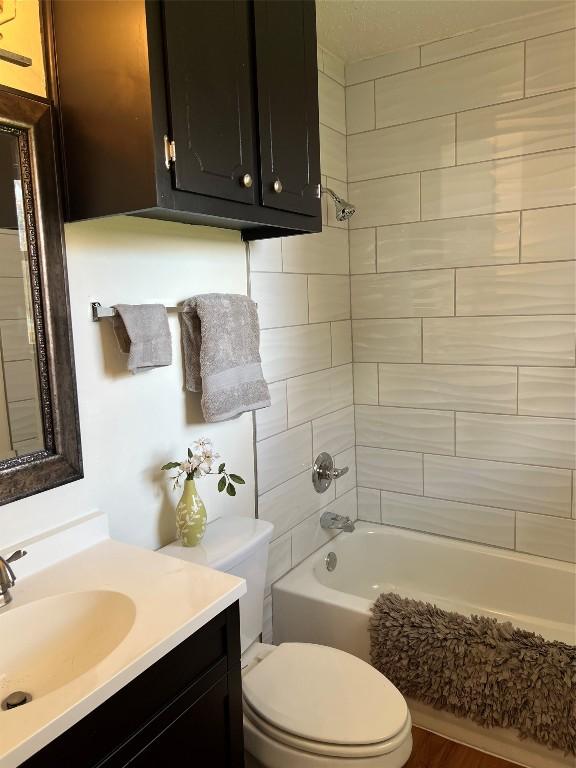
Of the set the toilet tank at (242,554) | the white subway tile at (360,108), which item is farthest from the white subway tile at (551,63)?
the toilet tank at (242,554)

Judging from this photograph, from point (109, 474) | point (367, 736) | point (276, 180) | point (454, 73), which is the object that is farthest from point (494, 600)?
point (454, 73)

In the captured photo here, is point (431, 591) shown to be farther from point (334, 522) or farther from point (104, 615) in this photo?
point (104, 615)

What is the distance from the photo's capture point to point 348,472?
284cm

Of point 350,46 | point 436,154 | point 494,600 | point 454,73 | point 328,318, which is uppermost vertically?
point 350,46

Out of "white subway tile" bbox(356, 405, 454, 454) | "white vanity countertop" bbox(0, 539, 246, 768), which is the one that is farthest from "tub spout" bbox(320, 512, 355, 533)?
"white vanity countertop" bbox(0, 539, 246, 768)

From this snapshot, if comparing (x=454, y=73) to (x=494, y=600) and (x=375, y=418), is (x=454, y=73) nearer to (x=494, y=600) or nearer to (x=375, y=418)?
(x=375, y=418)

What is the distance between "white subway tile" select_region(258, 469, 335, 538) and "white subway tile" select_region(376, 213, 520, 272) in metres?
1.03

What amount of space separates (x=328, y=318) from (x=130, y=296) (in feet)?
3.80

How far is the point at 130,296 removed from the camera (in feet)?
5.34

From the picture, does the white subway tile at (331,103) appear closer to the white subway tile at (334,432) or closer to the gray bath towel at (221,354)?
the gray bath towel at (221,354)

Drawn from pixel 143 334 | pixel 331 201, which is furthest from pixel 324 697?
pixel 331 201

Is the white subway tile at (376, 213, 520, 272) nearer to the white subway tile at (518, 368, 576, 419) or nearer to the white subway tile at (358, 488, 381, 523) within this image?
the white subway tile at (518, 368, 576, 419)

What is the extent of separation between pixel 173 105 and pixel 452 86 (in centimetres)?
158

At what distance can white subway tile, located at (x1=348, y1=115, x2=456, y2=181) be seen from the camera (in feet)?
8.16
